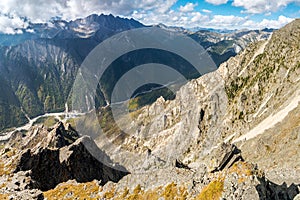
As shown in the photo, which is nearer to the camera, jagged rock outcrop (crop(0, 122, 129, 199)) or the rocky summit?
the rocky summit

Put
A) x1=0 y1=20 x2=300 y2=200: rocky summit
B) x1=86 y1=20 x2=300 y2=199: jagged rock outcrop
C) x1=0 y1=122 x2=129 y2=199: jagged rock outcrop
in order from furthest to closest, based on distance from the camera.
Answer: x1=86 y1=20 x2=300 y2=199: jagged rock outcrop, x1=0 y1=122 x2=129 y2=199: jagged rock outcrop, x1=0 y1=20 x2=300 y2=200: rocky summit

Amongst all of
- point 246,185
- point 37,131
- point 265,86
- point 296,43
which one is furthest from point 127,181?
point 296,43

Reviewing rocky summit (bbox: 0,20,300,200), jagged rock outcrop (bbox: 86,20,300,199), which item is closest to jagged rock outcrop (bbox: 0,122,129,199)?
rocky summit (bbox: 0,20,300,200)

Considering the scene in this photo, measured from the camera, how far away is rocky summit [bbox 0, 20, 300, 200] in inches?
1088

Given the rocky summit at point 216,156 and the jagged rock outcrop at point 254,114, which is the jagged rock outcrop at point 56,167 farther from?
the jagged rock outcrop at point 254,114

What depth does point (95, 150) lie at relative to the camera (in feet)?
306

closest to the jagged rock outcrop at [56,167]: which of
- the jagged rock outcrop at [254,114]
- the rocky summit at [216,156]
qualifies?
the rocky summit at [216,156]

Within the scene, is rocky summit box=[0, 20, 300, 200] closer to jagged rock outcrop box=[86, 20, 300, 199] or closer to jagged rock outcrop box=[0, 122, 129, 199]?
jagged rock outcrop box=[0, 122, 129, 199]

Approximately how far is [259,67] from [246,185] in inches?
6562

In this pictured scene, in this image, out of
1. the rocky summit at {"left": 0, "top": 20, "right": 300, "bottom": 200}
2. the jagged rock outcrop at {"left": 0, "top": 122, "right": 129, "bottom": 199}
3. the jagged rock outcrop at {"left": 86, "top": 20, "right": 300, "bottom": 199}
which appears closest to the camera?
the rocky summit at {"left": 0, "top": 20, "right": 300, "bottom": 200}

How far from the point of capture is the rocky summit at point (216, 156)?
2764cm

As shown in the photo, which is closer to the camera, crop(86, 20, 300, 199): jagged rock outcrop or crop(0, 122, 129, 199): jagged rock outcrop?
crop(0, 122, 129, 199): jagged rock outcrop

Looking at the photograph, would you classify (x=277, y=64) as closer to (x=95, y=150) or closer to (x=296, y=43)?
(x=296, y=43)

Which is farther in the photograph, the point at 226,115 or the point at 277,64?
the point at 226,115
